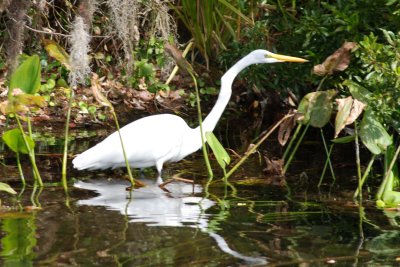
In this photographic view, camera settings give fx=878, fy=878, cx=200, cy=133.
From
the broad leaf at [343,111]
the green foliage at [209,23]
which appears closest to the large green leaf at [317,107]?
the broad leaf at [343,111]

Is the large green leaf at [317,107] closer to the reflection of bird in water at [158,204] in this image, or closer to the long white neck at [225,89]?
the reflection of bird in water at [158,204]

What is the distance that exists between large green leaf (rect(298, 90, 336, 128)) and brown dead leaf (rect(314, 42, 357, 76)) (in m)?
0.19

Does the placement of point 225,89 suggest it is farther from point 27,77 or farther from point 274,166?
point 27,77

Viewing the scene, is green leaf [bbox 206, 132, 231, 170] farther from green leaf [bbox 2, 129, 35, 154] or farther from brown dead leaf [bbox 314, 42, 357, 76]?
green leaf [bbox 2, 129, 35, 154]

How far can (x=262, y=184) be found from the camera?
7688 mm

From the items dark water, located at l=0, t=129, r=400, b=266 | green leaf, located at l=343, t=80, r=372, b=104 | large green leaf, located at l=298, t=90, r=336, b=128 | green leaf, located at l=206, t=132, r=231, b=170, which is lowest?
dark water, located at l=0, t=129, r=400, b=266

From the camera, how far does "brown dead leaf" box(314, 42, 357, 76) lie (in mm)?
6996

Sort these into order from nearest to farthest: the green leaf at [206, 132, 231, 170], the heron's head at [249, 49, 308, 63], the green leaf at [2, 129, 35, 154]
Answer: the green leaf at [2, 129, 35, 154] → the green leaf at [206, 132, 231, 170] → the heron's head at [249, 49, 308, 63]

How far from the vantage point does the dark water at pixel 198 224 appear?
17.4ft

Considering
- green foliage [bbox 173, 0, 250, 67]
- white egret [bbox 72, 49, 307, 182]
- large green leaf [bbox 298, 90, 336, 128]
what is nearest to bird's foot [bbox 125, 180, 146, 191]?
white egret [bbox 72, 49, 307, 182]

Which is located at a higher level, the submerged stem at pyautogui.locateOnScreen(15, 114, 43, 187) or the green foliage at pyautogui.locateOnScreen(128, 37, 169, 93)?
the green foliage at pyautogui.locateOnScreen(128, 37, 169, 93)

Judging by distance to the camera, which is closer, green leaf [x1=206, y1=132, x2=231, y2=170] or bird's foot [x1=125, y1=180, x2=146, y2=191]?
green leaf [x1=206, y1=132, x2=231, y2=170]

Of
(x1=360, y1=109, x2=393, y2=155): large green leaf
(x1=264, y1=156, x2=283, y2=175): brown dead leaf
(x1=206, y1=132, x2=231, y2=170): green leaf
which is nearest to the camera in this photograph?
(x1=360, y1=109, x2=393, y2=155): large green leaf

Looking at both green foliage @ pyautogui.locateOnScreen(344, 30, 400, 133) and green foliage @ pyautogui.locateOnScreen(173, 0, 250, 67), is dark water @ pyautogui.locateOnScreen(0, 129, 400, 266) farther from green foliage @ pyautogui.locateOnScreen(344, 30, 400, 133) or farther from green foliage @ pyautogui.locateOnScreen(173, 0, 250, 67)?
green foliage @ pyautogui.locateOnScreen(173, 0, 250, 67)
